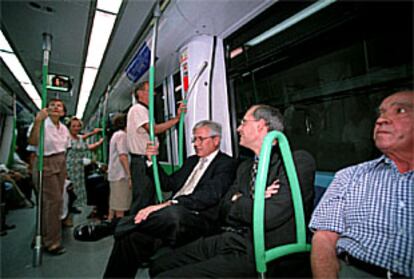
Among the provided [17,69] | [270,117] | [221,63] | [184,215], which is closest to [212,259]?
[184,215]

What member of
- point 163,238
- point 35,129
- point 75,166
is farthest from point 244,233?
point 75,166

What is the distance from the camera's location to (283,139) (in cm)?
100

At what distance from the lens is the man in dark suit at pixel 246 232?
1.08m

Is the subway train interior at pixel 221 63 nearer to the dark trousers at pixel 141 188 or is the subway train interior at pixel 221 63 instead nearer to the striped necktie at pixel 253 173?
the striped necktie at pixel 253 173

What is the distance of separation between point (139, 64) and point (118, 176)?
4.75ft

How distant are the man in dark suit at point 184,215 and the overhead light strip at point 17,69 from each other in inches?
52.2

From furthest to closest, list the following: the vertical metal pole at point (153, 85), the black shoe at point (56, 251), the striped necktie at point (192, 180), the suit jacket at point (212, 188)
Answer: the black shoe at point (56, 251) < the striped necktie at point (192, 180) < the vertical metal pole at point (153, 85) < the suit jacket at point (212, 188)

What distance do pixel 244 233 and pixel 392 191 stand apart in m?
0.72

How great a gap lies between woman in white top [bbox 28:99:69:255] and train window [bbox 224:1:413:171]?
6.45 feet

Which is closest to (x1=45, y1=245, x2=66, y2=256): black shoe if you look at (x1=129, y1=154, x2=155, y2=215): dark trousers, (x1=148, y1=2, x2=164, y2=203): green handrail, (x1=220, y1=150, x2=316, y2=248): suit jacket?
(x1=129, y1=154, x2=155, y2=215): dark trousers

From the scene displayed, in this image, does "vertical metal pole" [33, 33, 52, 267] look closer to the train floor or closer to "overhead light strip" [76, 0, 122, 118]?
the train floor

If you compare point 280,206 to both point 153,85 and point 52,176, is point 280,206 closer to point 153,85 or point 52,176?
point 153,85

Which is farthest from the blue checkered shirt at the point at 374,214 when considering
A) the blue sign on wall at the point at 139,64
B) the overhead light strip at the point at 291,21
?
the blue sign on wall at the point at 139,64

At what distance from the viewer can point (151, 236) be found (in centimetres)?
141
